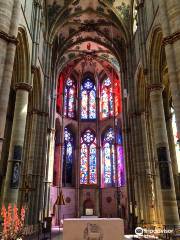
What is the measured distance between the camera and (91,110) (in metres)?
31.6

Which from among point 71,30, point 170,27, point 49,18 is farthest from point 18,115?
point 71,30

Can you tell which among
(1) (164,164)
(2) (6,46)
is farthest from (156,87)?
(2) (6,46)

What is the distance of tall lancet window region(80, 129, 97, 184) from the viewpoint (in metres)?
28.1

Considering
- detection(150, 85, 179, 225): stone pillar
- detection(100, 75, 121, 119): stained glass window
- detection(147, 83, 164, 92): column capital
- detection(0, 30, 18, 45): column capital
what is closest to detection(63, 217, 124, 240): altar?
detection(150, 85, 179, 225): stone pillar

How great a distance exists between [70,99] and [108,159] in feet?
29.6

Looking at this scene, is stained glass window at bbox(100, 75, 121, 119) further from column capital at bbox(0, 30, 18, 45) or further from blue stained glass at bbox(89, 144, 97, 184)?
column capital at bbox(0, 30, 18, 45)

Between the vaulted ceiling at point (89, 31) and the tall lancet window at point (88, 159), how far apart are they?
8.56 m

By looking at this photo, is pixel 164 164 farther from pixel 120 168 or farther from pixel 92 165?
pixel 92 165

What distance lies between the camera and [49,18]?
67.6 feet

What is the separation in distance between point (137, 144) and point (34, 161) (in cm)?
725

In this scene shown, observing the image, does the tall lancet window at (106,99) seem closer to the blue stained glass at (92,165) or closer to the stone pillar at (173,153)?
the blue stained glass at (92,165)

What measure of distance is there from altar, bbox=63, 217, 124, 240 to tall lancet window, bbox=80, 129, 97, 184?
75.2 feet

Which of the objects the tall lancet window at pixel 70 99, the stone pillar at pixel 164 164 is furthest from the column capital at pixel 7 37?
the tall lancet window at pixel 70 99

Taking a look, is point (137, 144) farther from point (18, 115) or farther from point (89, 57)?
point (89, 57)
